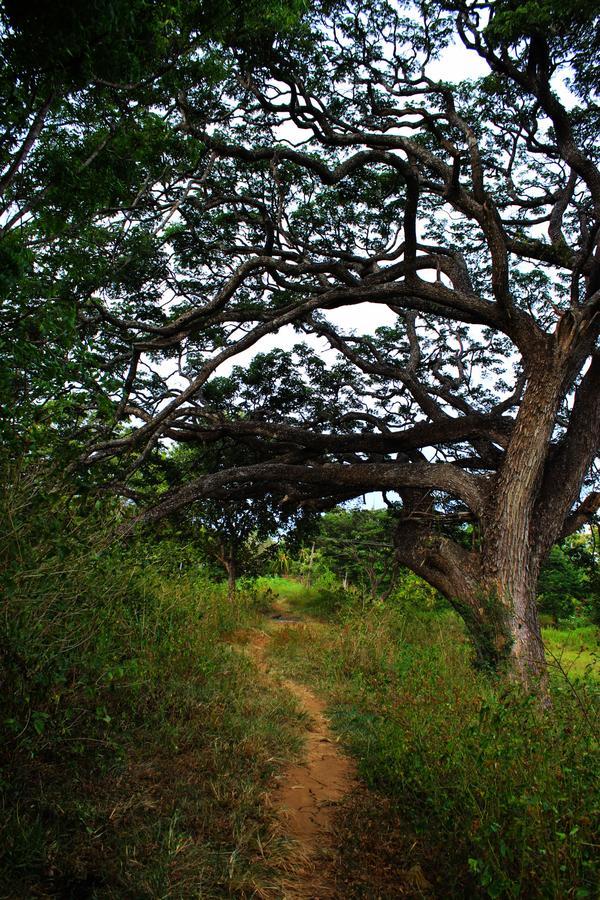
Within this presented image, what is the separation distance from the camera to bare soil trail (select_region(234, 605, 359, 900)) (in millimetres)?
3160

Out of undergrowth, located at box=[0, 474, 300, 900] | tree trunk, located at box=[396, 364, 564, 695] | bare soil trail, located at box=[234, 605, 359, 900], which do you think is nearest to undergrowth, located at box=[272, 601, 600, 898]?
bare soil trail, located at box=[234, 605, 359, 900]

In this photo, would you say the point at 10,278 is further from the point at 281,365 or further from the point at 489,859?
the point at 281,365

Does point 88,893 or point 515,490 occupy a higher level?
point 515,490

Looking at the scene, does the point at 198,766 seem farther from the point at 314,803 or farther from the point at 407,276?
the point at 407,276

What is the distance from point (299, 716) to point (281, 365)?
8.11 m

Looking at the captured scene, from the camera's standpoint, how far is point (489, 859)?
103 inches

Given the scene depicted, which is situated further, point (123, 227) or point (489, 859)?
point (123, 227)

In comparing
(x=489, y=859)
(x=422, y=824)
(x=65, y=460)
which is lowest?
(x=422, y=824)

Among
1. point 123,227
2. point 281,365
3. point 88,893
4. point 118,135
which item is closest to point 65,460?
point 88,893

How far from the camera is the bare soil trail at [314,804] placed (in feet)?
10.4

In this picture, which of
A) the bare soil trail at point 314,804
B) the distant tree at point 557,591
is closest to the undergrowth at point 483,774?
the bare soil trail at point 314,804

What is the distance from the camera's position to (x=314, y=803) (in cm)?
409

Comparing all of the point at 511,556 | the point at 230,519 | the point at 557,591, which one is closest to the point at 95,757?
the point at 511,556

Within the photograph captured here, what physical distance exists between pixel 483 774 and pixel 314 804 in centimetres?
158
